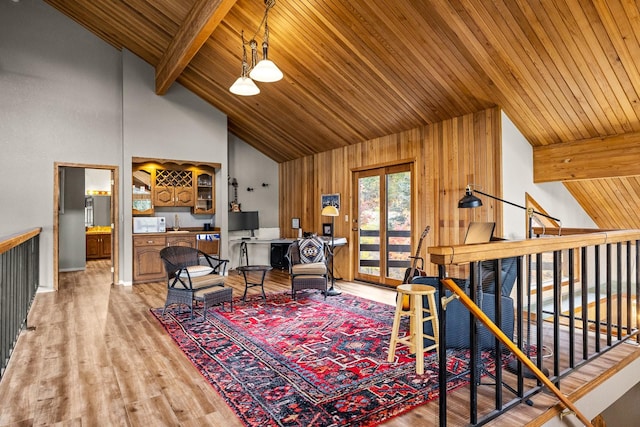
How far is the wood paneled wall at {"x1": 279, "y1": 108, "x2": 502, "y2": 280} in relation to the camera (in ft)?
15.4

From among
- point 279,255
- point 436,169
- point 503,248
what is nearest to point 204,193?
point 279,255

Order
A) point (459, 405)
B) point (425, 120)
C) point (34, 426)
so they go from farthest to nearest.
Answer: point (425, 120)
point (459, 405)
point (34, 426)

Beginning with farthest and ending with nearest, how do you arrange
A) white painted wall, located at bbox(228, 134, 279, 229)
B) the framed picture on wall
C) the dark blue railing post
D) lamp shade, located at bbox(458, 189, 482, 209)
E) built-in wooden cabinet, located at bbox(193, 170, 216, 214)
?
white painted wall, located at bbox(228, 134, 279, 229), built-in wooden cabinet, located at bbox(193, 170, 216, 214), the framed picture on wall, lamp shade, located at bbox(458, 189, 482, 209), the dark blue railing post

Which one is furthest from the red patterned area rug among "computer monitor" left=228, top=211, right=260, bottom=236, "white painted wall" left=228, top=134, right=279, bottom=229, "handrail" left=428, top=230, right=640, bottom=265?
"white painted wall" left=228, top=134, right=279, bottom=229

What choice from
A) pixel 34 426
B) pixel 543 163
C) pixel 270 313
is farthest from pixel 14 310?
pixel 543 163

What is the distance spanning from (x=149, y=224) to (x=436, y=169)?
17.0ft

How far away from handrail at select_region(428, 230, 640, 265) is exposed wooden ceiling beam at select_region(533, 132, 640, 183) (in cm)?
192

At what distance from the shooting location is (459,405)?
239cm

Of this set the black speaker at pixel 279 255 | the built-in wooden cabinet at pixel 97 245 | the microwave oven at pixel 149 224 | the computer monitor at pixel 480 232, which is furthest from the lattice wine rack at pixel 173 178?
the computer monitor at pixel 480 232

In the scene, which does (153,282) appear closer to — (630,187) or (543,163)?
(543,163)

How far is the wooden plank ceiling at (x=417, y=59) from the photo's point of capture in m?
3.42

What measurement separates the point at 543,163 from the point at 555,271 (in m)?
3.02

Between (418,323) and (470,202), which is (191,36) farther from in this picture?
(418,323)

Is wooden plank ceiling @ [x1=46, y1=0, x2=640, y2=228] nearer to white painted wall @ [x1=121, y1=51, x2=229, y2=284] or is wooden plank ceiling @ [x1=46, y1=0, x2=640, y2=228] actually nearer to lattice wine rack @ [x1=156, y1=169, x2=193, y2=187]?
white painted wall @ [x1=121, y1=51, x2=229, y2=284]
